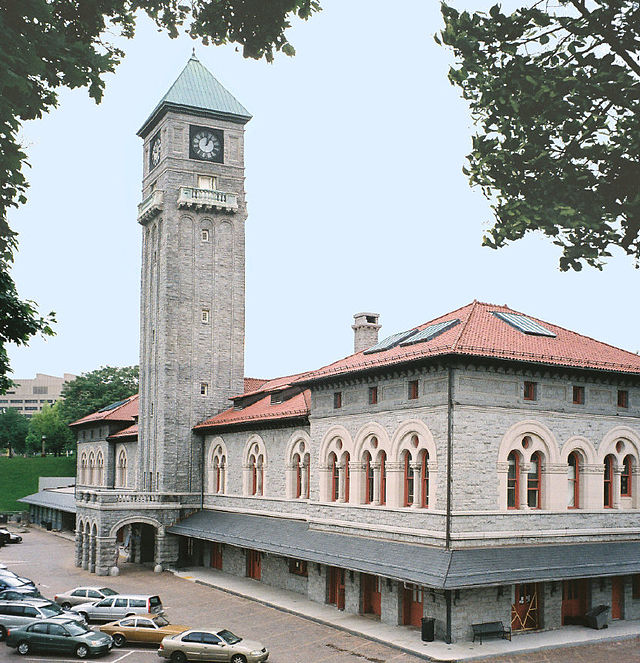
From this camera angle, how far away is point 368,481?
3712 centimetres

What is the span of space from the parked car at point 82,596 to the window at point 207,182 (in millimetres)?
30363

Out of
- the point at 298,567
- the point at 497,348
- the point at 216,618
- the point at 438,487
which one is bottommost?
the point at 216,618

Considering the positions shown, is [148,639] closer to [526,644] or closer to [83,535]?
[526,644]

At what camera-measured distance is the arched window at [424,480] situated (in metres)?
33.3

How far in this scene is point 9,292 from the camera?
44.8ft

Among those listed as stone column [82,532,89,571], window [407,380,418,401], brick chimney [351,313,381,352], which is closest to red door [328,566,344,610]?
window [407,380,418,401]

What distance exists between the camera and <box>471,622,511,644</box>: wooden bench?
1192 inches

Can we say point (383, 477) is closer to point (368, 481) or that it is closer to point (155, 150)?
point (368, 481)

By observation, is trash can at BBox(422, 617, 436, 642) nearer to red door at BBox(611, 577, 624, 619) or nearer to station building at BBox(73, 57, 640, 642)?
station building at BBox(73, 57, 640, 642)

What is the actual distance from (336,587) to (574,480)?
39.2ft

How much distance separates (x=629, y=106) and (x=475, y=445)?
22430mm

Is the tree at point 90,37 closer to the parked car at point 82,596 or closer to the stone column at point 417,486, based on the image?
the stone column at point 417,486

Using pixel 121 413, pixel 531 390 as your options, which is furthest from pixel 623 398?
pixel 121 413

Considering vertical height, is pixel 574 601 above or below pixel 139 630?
above
